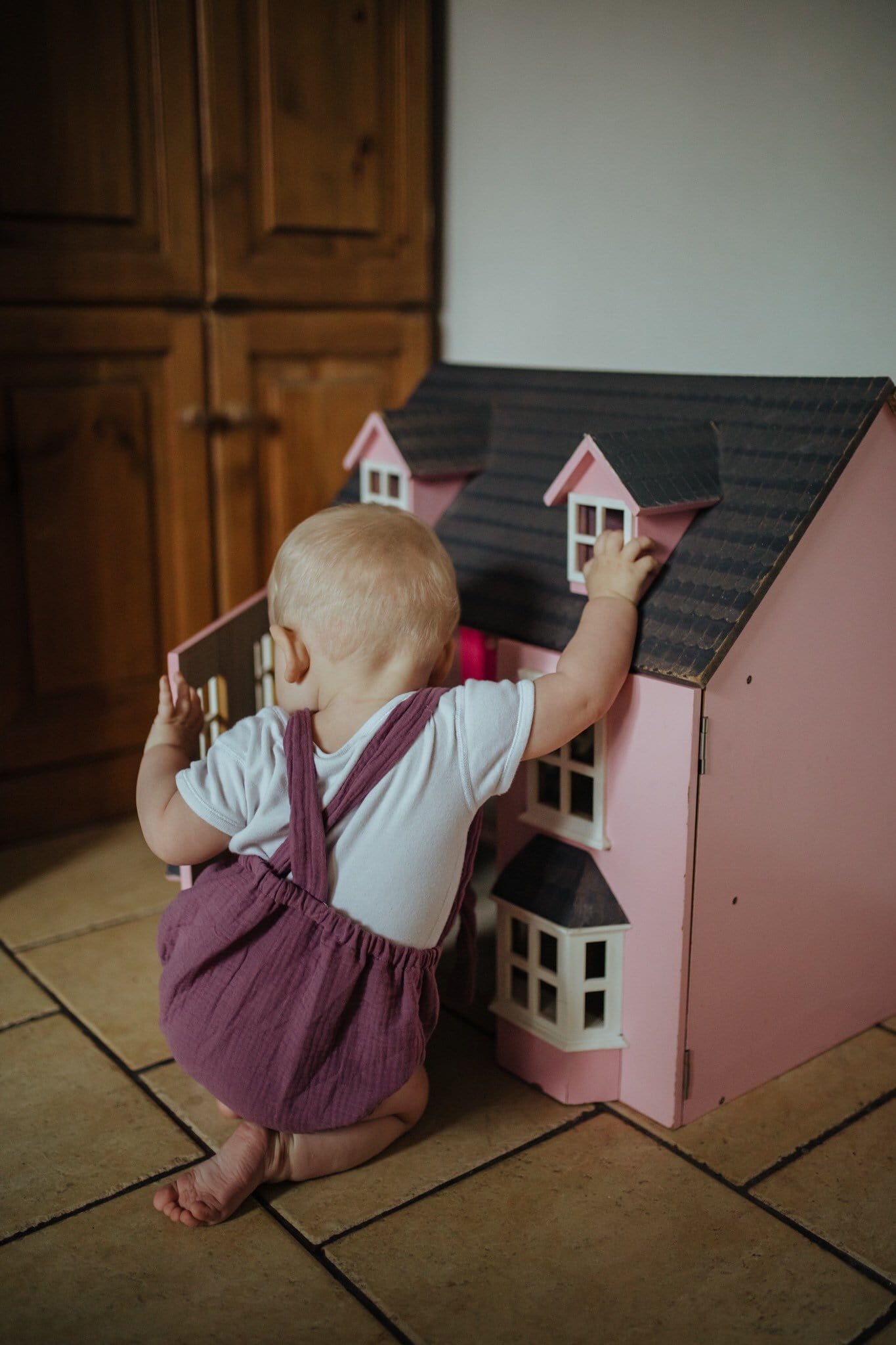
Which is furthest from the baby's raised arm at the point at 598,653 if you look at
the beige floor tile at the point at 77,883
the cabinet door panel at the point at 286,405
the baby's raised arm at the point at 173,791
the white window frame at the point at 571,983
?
the cabinet door panel at the point at 286,405

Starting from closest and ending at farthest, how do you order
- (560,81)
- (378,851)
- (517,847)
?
(378,851) < (517,847) < (560,81)

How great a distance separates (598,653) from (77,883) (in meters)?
0.97

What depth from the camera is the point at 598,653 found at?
110 centimetres

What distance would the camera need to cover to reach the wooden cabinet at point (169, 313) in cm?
166

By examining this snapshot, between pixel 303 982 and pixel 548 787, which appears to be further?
pixel 548 787

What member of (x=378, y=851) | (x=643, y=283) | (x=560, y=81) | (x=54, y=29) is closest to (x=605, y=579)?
(x=378, y=851)

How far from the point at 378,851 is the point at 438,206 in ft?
4.51

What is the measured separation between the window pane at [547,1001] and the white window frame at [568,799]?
0.53 ft

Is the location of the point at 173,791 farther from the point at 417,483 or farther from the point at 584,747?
the point at 417,483

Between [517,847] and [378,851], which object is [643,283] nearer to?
[517,847]

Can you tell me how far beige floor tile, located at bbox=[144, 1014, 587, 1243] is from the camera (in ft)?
3.50

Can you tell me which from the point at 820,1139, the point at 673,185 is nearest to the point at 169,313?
the point at 673,185

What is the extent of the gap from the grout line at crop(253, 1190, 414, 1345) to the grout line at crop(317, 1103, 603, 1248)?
0.01 metres

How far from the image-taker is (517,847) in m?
1.28
